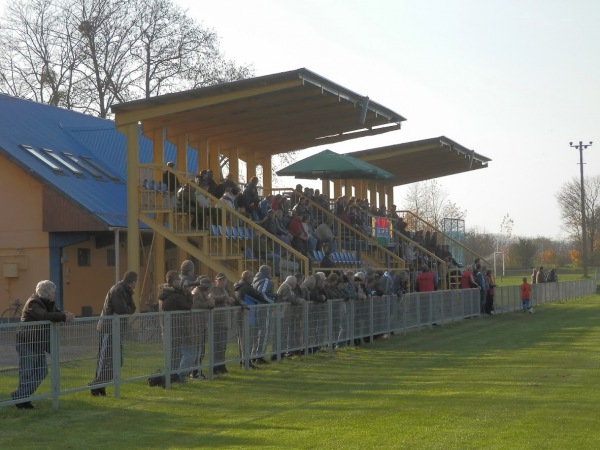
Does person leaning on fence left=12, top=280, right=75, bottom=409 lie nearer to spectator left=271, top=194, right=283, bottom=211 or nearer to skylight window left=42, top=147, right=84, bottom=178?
spectator left=271, top=194, right=283, bottom=211

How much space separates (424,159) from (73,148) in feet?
49.1

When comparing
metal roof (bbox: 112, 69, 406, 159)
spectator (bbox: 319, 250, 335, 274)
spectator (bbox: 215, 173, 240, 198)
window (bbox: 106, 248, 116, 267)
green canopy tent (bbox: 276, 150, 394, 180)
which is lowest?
spectator (bbox: 319, 250, 335, 274)

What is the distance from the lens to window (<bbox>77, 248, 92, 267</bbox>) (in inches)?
1308

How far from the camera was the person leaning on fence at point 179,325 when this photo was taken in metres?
17.6

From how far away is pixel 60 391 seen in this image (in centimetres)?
1497

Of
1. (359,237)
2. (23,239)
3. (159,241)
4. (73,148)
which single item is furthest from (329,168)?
(23,239)

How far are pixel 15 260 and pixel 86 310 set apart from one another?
278cm

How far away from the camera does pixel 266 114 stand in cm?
3250

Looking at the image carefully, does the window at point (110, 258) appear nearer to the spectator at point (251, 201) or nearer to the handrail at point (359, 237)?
the handrail at point (359, 237)

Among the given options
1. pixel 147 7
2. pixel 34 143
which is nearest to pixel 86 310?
pixel 34 143

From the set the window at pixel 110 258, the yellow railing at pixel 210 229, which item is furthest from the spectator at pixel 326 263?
the window at pixel 110 258

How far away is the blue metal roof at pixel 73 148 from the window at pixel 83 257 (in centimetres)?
160

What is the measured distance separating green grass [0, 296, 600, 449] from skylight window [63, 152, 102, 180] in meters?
15.0

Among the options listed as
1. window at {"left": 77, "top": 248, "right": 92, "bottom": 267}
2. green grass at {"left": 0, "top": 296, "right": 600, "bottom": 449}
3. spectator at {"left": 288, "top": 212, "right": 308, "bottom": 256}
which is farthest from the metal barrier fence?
window at {"left": 77, "top": 248, "right": 92, "bottom": 267}
